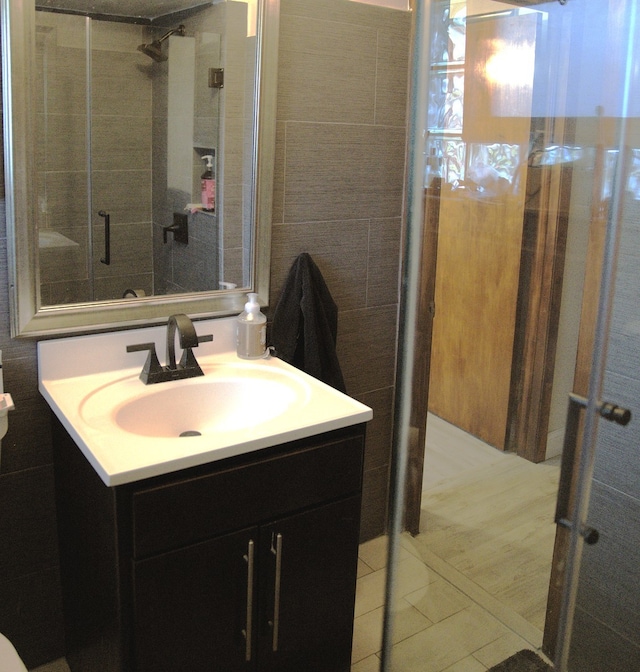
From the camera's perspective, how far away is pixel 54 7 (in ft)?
5.08

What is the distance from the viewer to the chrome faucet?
165 centimetres

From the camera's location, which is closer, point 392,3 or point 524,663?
point 524,663

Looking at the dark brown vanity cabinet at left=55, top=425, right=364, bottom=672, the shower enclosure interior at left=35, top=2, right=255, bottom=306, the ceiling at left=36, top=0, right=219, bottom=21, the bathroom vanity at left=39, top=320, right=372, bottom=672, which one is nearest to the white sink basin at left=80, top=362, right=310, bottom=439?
the bathroom vanity at left=39, top=320, right=372, bottom=672

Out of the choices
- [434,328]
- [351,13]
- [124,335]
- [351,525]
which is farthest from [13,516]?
[351,13]

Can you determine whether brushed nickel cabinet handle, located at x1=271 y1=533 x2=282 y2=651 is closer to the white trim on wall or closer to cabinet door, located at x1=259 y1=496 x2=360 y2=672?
cabinet door, located at x1=259 y1=496 x2=360 y2=672

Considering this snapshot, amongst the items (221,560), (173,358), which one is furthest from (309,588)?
(173,358)

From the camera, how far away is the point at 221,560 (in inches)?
56.9

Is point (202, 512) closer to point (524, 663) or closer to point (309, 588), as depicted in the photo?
point (309, 588)

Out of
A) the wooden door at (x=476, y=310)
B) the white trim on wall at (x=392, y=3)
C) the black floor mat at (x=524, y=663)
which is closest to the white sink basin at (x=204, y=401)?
the wooden door at (x=476, y=310)

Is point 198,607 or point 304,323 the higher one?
point 304,323

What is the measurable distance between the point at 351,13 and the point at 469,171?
0.61m

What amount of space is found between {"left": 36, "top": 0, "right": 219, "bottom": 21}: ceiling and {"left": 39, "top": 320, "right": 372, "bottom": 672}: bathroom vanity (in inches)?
28.9

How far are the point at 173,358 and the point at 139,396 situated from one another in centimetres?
14

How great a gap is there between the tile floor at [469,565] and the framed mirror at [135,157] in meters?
0.71
